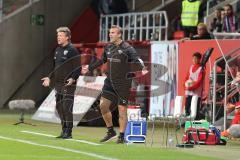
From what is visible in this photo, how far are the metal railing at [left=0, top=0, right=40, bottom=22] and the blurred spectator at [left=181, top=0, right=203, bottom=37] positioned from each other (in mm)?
6942

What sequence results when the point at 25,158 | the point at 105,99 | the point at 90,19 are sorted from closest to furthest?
the point at 25,158
the point at 105,99
the point at 90,19

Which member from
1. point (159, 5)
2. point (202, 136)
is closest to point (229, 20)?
point (159, 5)

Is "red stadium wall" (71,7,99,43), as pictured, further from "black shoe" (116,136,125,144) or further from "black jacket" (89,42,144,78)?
"black shoe" (116,136,125,144)

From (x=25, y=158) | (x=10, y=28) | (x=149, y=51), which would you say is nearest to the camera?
(x=25, y=158)

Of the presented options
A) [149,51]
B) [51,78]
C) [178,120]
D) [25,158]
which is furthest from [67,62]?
[149,51]

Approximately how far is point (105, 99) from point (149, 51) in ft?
28.1

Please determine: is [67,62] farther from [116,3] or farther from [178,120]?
[116,3]

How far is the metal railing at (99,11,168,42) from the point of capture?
29.4 m

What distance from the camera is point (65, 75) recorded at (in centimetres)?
1905

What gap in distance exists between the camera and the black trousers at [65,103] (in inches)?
748

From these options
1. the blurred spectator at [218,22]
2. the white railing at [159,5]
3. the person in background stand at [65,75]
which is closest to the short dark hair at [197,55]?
the blurred spectator at [218,22]

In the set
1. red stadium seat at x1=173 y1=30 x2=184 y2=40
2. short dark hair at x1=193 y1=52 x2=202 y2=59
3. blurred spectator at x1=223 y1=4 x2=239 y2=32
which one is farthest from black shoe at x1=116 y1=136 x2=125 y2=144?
red stadium seat at x1=173 y1=30 x2=184 y2=40

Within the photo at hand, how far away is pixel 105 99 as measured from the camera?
59.7ft

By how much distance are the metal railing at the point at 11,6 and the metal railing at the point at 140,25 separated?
106 inches
